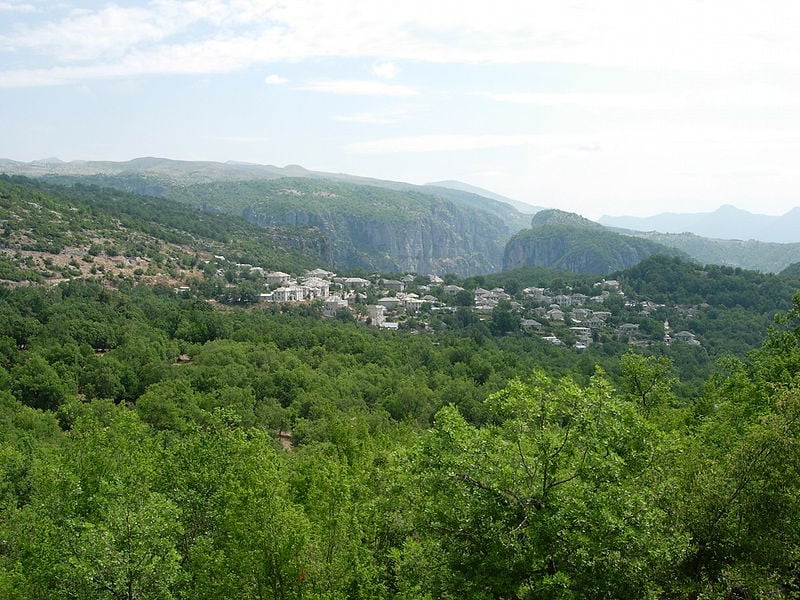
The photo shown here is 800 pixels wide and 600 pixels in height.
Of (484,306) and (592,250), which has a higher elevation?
(592,250)

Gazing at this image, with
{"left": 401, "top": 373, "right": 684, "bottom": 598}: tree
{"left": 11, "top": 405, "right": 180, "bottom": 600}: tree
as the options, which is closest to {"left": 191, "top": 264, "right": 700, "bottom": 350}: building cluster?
{"left": 11, "top": 405, "right": 180, "bottom": 600}: tree

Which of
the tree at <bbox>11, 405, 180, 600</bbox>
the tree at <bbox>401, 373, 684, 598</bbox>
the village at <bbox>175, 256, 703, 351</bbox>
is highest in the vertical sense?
the tree at <bbox>401, 373, 684, 598</bbox>

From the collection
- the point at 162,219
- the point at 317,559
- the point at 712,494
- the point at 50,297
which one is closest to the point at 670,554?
the point at 712,494

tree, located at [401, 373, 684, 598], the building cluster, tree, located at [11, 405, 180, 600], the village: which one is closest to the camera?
tree, located at [401, 373, 684, 598]

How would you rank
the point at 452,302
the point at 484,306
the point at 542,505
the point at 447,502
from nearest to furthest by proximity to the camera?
the point at 542,505, the point at 447,502, the point at 484,306, the point at 452,302

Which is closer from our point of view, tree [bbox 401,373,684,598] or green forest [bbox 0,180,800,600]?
tree [bbox 401,373,684,598]

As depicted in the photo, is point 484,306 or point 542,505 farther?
point 484,306

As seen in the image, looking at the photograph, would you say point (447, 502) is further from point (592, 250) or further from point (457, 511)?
point (592, 250)

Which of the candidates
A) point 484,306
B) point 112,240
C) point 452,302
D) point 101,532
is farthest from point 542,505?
point 112,240

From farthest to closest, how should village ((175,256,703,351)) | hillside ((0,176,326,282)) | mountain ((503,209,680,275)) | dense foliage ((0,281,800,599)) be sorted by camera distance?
mountain ((503,209,680,275))
village ((175,256,703,351))
hillside ((0,176,326,282))
dense foliage ((0,281,800,599))

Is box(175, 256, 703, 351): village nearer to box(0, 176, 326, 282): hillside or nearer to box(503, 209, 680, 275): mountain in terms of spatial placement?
box(0, 176, 326, 282): hillside

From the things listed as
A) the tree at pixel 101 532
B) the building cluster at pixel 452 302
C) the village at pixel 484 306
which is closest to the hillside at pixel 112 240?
the village at pixel 484 306

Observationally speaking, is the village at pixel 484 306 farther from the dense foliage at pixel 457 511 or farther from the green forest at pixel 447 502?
the dense foliage at pixel 457 511

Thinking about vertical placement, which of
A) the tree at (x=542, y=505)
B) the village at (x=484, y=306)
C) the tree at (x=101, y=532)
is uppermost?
the tree at (x=542, y=505)
